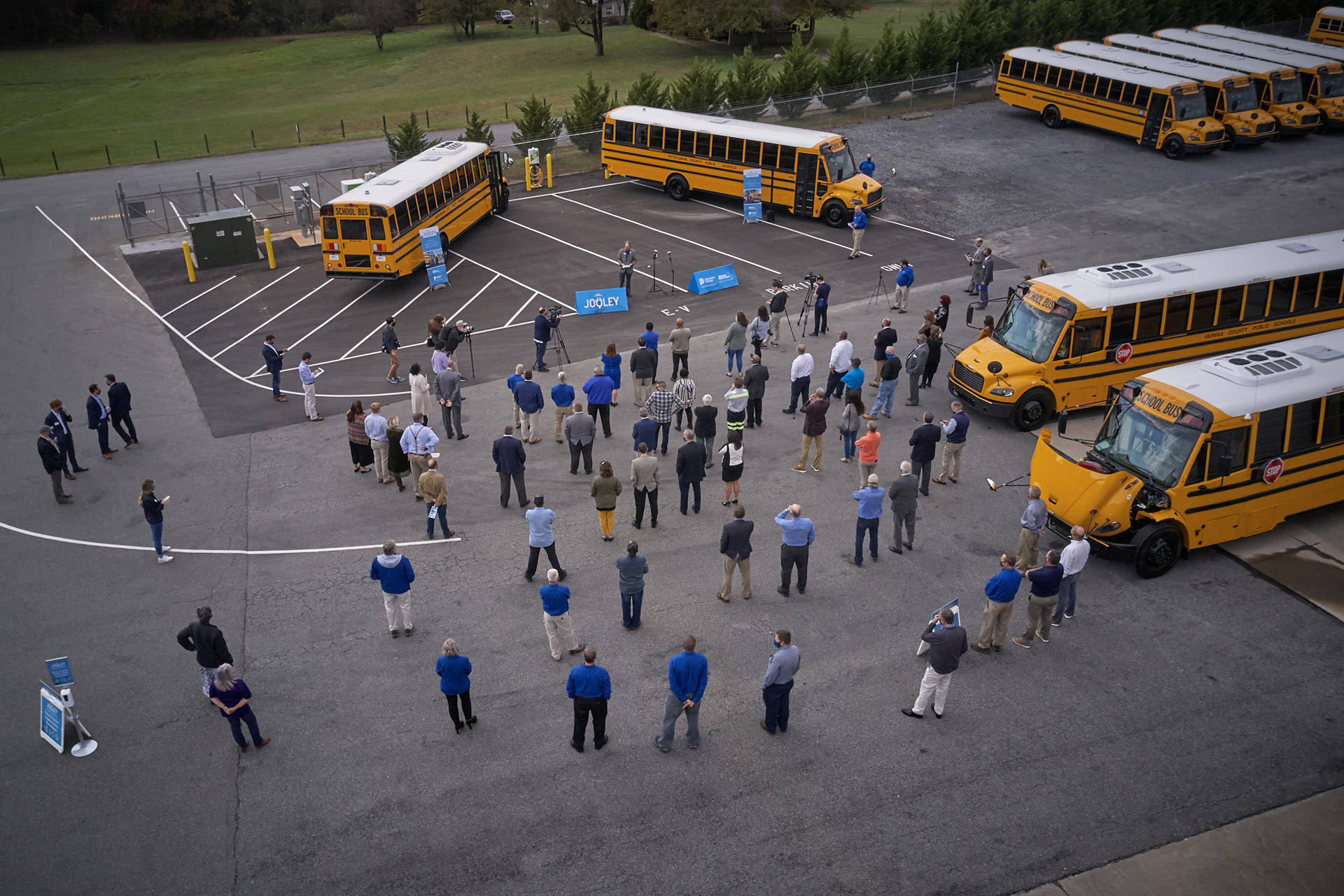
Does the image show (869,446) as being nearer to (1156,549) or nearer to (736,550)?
(736,550)

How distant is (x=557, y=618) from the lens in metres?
13.0

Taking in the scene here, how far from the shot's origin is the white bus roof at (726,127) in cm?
3128

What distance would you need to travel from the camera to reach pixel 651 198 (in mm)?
34969

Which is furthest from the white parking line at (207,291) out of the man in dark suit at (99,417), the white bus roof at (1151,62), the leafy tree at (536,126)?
the white bus roof at (1151,62)

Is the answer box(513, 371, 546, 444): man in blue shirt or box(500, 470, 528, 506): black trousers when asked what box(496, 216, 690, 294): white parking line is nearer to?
box(513, 371, 546, 444): man in blue shirt

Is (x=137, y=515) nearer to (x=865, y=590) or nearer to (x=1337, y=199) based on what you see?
(x=865, y=590)

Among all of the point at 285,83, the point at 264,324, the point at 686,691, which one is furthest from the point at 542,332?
the point at 285,83

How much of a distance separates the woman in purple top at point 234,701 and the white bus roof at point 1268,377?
13.8m

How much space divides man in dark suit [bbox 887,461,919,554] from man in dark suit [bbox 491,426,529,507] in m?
6.21

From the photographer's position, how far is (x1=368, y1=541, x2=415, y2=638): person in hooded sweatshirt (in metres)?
13.2

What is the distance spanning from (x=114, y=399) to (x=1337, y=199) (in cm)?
3576

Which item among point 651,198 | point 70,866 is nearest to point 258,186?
point 651,198

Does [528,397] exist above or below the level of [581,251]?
below

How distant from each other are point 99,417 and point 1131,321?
66.1 feet
